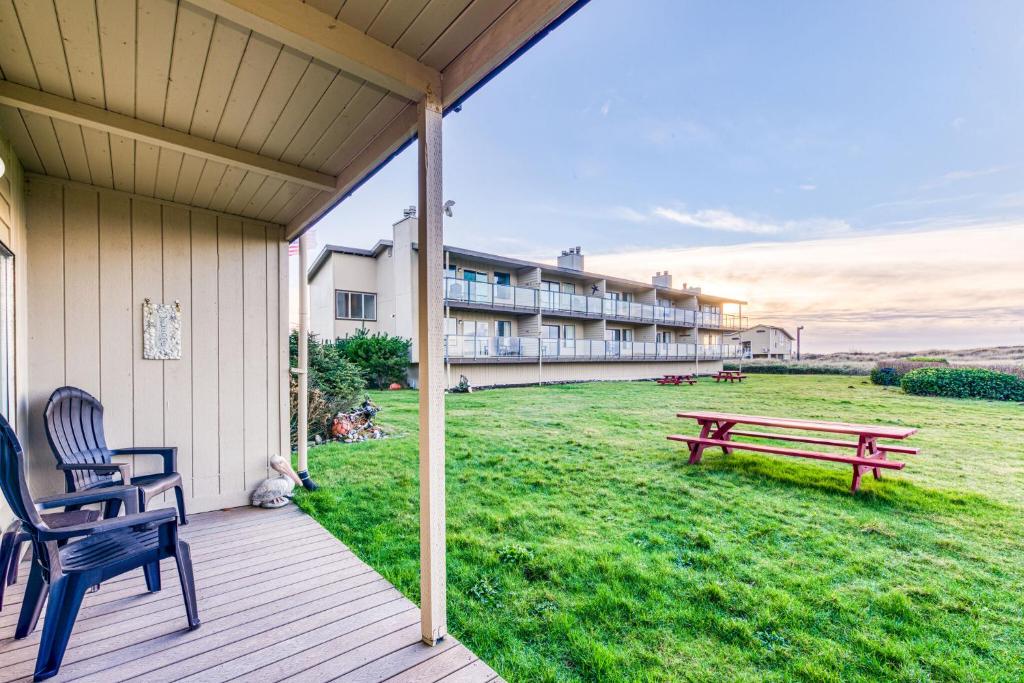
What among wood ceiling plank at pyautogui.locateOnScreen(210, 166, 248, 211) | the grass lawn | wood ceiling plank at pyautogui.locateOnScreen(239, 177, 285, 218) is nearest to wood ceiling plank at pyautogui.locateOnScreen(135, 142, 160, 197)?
wood ceiling plank at pyautogui.locateOnScreen(210, 166, 248, 211)

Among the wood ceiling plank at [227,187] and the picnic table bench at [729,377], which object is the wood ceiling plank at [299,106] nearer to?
the wood ceiling plank at [227,187]

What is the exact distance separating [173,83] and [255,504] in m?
3.29

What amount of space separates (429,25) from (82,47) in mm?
1430

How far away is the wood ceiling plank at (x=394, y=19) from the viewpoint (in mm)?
1464

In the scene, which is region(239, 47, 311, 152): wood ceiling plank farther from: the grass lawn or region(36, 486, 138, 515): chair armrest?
the grass lawn

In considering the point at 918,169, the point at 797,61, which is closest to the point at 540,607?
the point at 918,169

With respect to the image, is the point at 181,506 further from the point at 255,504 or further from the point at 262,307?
the point at 262,307

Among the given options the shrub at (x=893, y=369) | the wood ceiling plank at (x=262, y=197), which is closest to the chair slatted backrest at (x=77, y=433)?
the wood ceiling plank at (x=262, y=197)

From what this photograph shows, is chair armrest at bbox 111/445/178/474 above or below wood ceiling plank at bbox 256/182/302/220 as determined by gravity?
below

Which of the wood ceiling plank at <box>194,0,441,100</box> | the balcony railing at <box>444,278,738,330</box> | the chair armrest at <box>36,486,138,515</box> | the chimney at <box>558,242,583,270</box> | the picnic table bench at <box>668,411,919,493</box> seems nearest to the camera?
the wood ceiling plank at <box>194,0,441,100</box>

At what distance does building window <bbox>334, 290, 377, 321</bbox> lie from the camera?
14.2m

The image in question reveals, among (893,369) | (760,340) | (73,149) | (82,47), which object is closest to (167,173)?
(73,149)

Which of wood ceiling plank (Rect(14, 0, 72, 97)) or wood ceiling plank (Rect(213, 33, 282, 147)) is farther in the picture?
wood ceiling plank (Rect(213, 33, 282, 147))

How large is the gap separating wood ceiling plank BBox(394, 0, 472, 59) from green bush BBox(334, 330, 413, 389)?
1136cm
